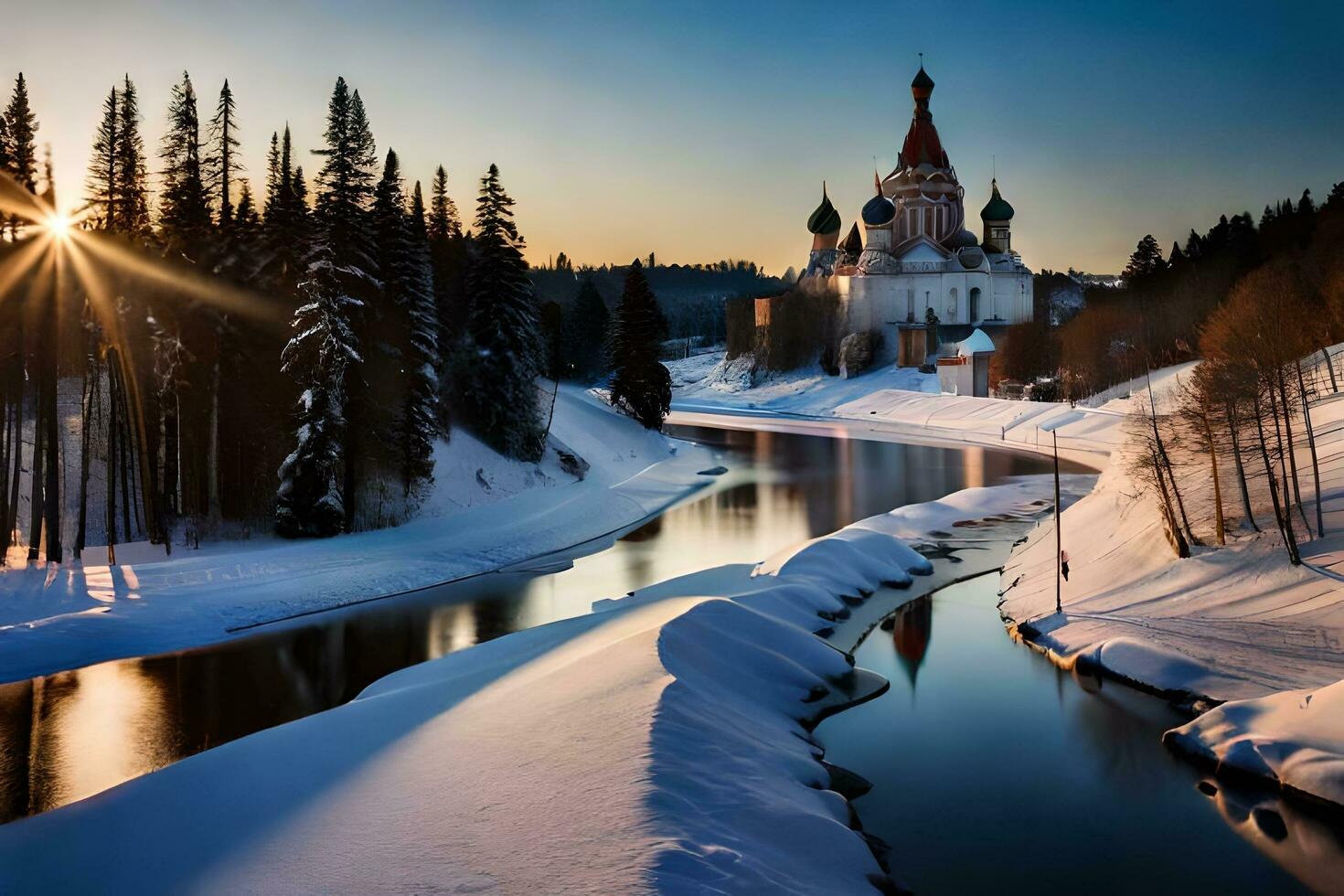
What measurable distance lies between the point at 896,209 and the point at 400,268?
6630cm

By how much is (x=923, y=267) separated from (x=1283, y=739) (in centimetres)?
7958

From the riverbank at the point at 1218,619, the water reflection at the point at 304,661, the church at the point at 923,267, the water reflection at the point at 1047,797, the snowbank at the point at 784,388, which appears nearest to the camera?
the water reflection at the point at 1047,797

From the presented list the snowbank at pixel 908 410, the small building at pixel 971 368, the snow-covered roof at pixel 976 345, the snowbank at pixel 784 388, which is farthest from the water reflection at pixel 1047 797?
the snowbank at pixel 784 388

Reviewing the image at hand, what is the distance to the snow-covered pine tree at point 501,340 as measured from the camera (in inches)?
1615

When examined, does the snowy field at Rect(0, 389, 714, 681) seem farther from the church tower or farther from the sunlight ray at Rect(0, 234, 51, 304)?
the church tower

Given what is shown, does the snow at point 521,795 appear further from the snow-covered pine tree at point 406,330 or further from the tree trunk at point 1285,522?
the snow-covered pine tree at point 406,330

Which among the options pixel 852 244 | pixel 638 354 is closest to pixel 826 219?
pixel 852 244

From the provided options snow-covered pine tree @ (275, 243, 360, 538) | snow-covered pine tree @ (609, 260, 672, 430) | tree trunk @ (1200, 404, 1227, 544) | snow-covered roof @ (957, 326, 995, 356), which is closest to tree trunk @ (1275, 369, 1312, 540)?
tree trunk @ (1200, 404, 1227, 544)

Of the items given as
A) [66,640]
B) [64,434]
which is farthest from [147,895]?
[64,434]

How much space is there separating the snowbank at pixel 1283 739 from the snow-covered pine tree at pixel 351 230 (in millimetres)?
22815

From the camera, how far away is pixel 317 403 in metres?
30.2

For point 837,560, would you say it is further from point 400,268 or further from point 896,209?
point 896,209

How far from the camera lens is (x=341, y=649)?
23391 mm

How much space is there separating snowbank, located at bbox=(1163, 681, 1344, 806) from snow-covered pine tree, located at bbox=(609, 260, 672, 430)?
3891cm
